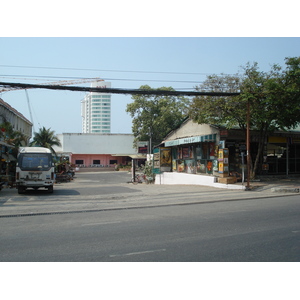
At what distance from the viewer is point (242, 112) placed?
20.6 meters

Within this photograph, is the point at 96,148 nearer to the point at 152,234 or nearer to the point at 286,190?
the point at 286,190

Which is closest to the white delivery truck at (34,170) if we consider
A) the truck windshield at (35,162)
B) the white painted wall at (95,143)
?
the truck windshield at (35,162)

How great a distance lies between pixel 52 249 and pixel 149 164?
94.9ft

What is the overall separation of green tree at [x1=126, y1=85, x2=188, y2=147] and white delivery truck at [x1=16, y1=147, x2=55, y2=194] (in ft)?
114

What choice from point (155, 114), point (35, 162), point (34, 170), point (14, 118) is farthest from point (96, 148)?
point (34, 170)

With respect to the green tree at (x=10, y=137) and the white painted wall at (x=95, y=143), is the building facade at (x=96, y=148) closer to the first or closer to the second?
the white painted wall at (x=95, y=143)

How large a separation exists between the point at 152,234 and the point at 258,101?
1472 cm

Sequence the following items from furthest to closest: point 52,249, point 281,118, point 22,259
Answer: point 281,118
point 52,249
point 22,259

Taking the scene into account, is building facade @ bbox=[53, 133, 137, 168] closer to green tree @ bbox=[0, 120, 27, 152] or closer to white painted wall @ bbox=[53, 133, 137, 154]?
white painted wall @ bbox=[53, 133, 137, 154]

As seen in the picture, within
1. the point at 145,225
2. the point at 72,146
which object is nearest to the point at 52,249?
the point at 145,225

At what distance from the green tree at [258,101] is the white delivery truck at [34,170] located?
405 inches

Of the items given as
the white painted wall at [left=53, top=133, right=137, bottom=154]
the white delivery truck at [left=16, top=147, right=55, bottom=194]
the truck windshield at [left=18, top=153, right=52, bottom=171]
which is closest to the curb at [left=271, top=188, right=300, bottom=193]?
the white delivery truck at [left=16, top=147, right=55, bottom=194]

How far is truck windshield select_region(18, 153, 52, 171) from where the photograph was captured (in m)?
19.8

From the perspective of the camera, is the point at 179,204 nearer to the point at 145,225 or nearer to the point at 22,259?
the point at 145,225
